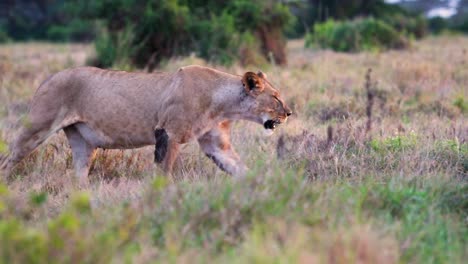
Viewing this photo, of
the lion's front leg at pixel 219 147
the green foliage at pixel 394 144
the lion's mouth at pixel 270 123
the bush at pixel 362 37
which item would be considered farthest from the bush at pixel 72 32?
the lion's mouth at pixel 270 123

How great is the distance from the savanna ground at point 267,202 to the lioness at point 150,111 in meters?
0.26

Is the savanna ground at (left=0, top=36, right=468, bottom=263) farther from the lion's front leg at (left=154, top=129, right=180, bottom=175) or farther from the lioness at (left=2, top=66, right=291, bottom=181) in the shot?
the lioness at (left=2, top=66, right=291, bottom=181)

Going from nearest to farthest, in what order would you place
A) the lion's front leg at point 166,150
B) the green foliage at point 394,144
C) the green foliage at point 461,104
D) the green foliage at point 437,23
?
the lion's front leg at point 166,150, the green foliage at point 394,144, the green foliage at point 461,104, the green foliage at point 437,23

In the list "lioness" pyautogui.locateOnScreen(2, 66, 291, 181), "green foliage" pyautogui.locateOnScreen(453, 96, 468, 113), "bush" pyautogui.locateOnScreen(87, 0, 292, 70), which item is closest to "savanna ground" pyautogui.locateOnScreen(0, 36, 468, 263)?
"lioness" pyautogui.locateOnScreen(2, 66, 291, 181)

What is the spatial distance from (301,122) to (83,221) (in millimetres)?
5055

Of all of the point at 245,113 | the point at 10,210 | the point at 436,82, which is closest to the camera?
the point at 10,210

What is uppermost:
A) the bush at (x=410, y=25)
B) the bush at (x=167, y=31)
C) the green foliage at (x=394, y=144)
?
the green foliage at (x=394, y=144)

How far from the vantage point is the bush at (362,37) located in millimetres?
21859

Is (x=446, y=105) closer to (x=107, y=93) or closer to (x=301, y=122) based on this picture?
(x=301, y=122)

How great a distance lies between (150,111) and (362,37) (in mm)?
16061

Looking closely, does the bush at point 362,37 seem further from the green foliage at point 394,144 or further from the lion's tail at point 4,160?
the lion's tail at point 4,160

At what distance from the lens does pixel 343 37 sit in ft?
73.7

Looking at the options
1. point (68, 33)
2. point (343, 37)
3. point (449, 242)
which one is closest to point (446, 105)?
point (449, 242)

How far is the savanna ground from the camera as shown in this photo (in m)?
4.09
